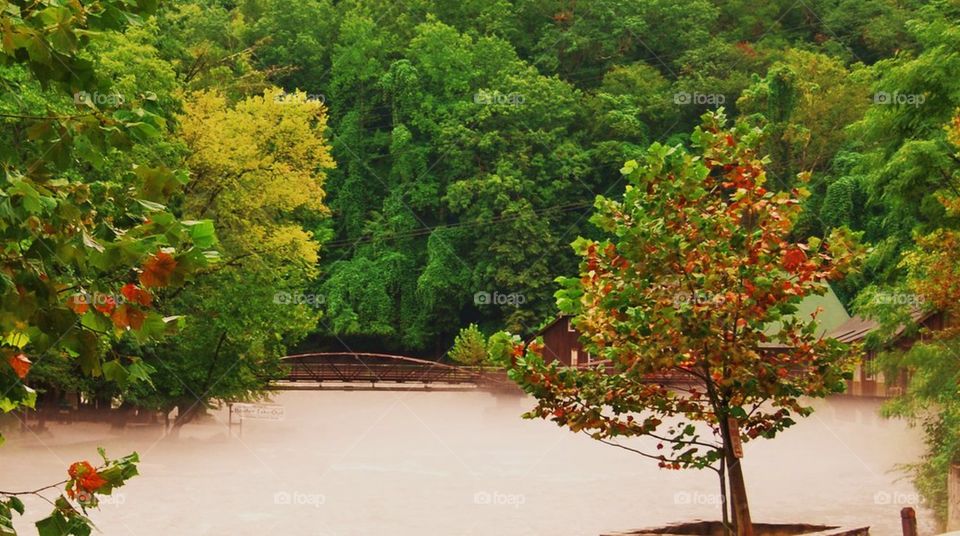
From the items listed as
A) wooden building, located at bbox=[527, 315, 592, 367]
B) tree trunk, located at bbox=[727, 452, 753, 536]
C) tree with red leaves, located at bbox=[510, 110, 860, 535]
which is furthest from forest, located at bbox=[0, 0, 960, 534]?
wooden building, located at bbox=[527, 315, 592, 367]

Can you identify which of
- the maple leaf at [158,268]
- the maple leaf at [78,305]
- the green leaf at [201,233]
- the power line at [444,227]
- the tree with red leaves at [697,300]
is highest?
the power line at [444,227]

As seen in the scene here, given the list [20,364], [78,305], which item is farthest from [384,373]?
[78,305]

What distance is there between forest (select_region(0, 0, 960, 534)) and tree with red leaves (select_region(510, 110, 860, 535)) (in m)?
0.49

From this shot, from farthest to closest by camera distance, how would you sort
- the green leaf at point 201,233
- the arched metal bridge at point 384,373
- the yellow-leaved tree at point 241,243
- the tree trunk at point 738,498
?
1. the arched metal bridge at point 384,373
2. the yellow-leaved tree at point 241,243
3. the tree trunk at point 738,498
4. the green leaf at point 201,233

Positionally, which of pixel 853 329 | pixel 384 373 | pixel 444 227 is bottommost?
pixel 384 373

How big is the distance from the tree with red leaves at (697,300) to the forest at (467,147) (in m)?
0.49

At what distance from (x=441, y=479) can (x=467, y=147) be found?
32174mm

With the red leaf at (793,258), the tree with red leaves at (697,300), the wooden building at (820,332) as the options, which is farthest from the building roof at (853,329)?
the red leaf at (793,258)

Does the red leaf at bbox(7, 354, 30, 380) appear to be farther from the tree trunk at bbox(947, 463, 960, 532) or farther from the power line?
the power line

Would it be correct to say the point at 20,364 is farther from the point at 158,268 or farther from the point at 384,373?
the point at 384,373

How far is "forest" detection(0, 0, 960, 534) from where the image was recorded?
24219mm

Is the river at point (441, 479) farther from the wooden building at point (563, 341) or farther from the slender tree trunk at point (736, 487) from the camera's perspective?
the slender tree trunk at point (736, 487)

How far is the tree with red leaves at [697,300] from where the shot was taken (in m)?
12.8

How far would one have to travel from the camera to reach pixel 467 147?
71562 millimetres
